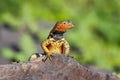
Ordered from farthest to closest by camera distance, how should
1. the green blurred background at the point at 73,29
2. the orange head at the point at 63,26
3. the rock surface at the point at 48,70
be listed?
1. the green blurred background at the point at 73,29
2. the orange head at the point at 63,26
3. the rock surface at the point at 48,70

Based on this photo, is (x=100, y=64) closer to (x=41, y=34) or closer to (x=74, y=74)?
(x=41, y=34)

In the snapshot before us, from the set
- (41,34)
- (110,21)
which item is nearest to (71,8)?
(110,21)

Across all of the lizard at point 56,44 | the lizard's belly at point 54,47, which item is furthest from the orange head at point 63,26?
→ the lizard's belly at point 54,47

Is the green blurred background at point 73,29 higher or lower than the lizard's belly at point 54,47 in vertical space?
higher

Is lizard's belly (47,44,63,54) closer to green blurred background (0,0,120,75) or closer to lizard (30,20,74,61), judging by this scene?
lizard (30,20,74,61)

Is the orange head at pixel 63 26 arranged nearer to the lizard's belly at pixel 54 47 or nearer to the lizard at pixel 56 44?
the lizard at pixel 56 44

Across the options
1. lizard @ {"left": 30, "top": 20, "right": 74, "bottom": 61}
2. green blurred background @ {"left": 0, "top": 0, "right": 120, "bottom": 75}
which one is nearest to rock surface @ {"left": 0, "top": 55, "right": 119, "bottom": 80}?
lizard @ {"left": 30, "top": 20, "right": 74, "bottom": 61}
